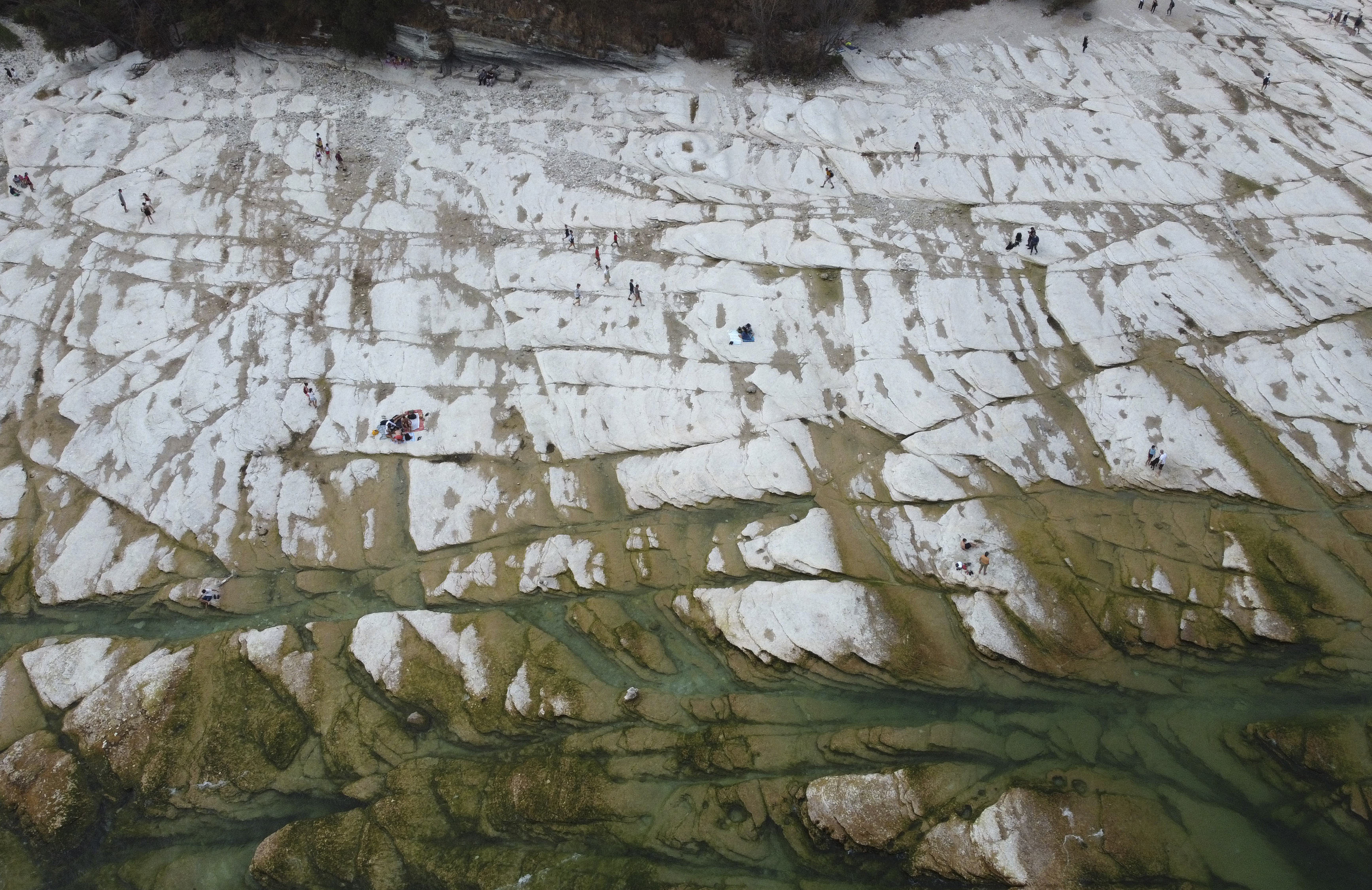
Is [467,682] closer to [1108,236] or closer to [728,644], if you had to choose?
[728,644]

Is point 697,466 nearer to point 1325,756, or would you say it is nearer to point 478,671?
point 478,671

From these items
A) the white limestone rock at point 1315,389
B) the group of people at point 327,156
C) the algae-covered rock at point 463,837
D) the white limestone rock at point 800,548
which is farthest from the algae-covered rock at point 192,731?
the white limestone rock at point 1315,389

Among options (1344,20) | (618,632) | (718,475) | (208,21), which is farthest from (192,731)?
(1344,20)

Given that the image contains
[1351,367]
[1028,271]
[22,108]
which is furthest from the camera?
[22,108]

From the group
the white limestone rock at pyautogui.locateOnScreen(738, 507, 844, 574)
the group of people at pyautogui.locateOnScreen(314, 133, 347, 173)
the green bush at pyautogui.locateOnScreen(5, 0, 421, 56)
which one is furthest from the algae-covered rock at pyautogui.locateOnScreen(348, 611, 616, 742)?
the green bush at pyautogui.locateOnScreen(5, 0, 421, 56)

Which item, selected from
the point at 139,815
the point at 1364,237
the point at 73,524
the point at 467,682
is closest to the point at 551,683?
the point at 467,682
